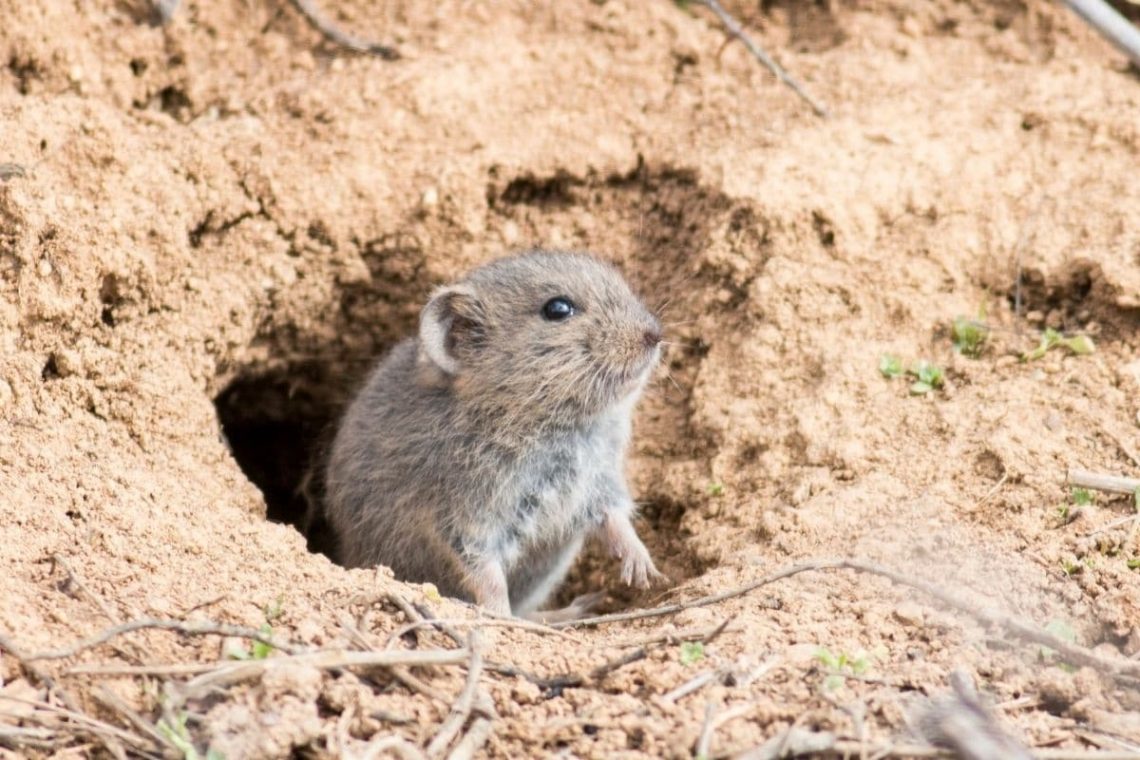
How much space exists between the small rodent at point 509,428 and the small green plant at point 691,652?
1.71m

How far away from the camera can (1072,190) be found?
6.81m

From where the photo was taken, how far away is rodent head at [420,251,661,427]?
6285mm

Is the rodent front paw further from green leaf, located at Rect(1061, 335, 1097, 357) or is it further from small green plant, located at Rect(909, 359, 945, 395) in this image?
green leaf, located at Rect(1061, 335, 1097, 357)

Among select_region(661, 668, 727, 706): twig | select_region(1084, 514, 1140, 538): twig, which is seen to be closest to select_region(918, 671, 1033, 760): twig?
select_region(661, 668, 727, 706): twig

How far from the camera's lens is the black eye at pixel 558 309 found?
6.40m

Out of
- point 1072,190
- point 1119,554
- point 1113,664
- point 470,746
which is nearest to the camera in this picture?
point 470,746

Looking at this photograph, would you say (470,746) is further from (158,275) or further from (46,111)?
(46,111)

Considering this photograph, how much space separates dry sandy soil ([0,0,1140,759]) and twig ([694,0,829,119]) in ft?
0.27

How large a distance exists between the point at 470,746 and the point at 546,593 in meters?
3.16

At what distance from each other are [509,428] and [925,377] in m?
2.07

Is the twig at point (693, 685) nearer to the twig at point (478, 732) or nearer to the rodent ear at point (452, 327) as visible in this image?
the twig at point (478, 732)

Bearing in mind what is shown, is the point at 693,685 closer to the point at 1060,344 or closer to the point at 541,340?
the point at 541,340

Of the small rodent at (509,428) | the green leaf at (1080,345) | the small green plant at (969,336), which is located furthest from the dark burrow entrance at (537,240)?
the green leaf at (1080,345)

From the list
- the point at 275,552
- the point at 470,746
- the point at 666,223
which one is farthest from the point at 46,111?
the point at 470,746
